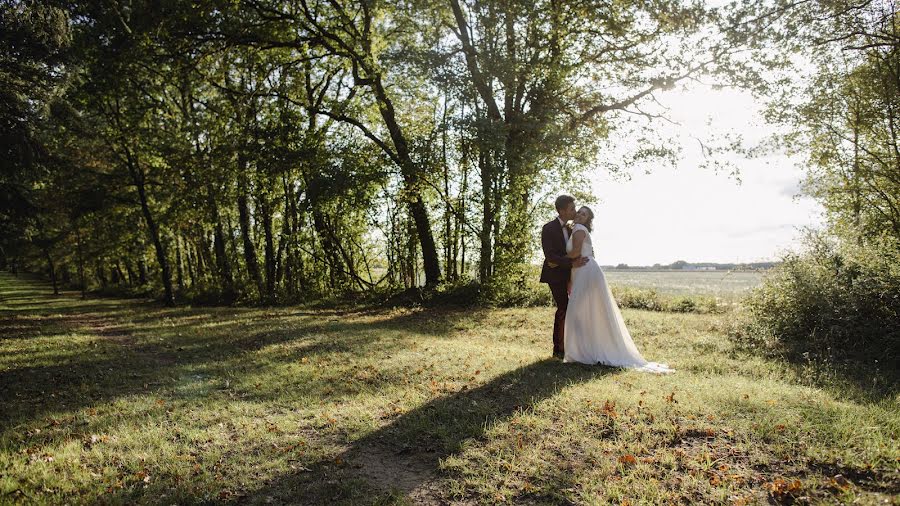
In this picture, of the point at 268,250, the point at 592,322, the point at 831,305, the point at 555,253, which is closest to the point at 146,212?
the point at 268,250

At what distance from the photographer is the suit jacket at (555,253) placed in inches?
336

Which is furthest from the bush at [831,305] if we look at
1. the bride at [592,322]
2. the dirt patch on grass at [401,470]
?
the dirt patch on grass at [401,470]

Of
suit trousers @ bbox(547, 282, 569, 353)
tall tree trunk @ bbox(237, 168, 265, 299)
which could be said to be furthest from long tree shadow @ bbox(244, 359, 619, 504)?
tall tree trunk @ bbox(237, 168, 265, 299)

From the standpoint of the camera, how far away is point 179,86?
21.8m

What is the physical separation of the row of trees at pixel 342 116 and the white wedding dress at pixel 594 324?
8191 mm

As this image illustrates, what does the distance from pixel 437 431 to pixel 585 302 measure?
13.1ft

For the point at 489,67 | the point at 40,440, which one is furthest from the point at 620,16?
the point at 40,440

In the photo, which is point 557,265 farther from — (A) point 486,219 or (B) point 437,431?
(A) point 486,219

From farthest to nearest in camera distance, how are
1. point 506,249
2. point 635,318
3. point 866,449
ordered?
point 506,249
point 635,318
point 866,449

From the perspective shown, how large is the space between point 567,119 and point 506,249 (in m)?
5.65

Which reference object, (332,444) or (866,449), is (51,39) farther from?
(866,449)

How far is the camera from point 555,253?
8570mm

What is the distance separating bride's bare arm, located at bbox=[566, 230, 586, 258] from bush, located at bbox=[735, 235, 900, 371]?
4.22 m

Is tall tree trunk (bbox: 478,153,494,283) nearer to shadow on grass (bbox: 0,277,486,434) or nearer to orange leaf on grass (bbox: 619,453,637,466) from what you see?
shadow on grass (bbox: 0,277,486,434)
